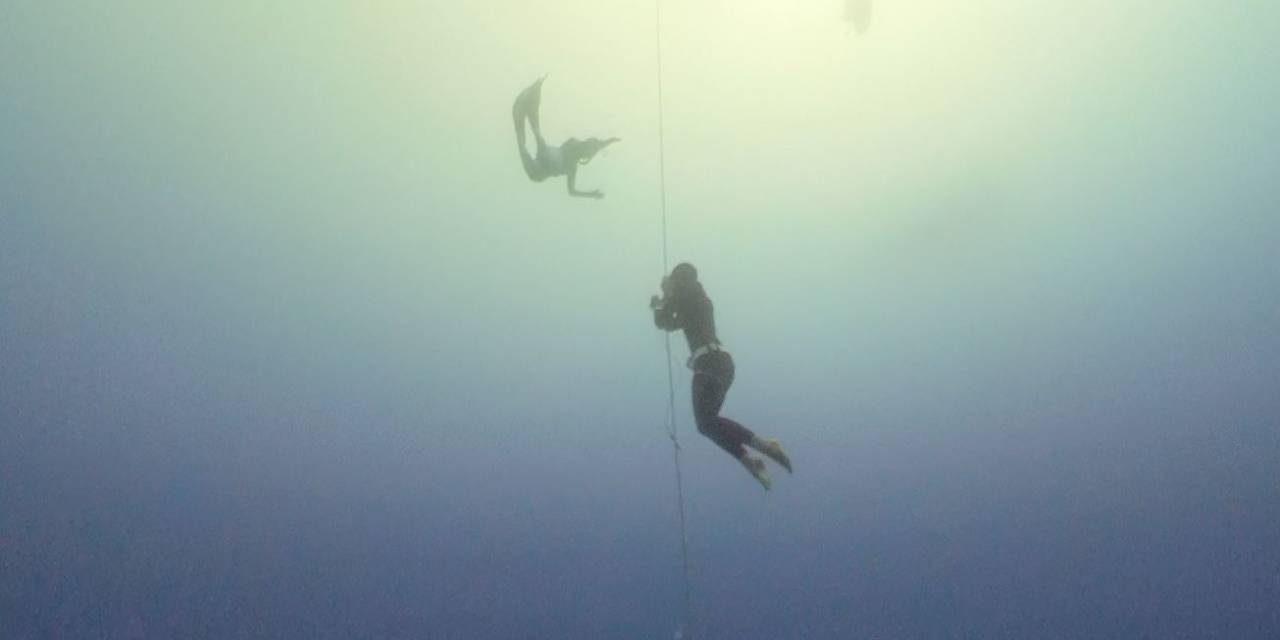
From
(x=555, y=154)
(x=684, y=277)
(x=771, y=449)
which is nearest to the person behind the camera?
(x=771, y=449)

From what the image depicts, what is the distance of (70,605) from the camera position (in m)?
30.7

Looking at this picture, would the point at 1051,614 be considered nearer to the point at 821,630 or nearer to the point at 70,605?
the point at 821,630

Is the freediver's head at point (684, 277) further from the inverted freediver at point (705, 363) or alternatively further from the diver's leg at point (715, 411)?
the diver's leg at point (715, 411)

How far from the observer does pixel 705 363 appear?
4891mm

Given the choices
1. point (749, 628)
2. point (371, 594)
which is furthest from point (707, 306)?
point (371, 594)

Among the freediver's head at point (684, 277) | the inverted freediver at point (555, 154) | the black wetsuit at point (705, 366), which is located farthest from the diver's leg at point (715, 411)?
the inverted freediver at point (555, 154)

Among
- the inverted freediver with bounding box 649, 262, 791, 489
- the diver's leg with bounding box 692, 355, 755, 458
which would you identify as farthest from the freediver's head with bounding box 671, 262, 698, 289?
the diver's leg with bounding box 692, 355, 755, 458

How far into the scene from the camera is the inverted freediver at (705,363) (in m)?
4.70

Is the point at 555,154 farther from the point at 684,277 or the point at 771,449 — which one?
the point at 771,449

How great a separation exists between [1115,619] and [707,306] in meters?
44.1

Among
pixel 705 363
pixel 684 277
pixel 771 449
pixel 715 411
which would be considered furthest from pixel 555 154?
pixel 771 449

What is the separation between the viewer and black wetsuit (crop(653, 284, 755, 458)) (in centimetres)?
472

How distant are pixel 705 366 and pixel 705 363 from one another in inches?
0.9

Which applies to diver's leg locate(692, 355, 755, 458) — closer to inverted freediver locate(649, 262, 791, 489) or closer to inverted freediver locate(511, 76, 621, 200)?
inverted freediver locate(649, 262, 791, 489)
